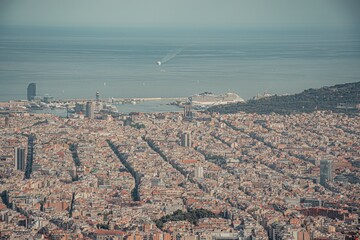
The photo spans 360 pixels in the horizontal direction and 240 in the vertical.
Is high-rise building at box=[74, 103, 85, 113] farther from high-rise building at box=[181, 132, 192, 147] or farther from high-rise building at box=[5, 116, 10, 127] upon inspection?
high-rise building at box=[181, 132, 192, 147]

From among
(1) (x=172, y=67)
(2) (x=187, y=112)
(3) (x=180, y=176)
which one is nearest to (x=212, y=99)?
(2) (x=187, y=112)

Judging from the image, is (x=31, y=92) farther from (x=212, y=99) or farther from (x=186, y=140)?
(x=186, y=140)

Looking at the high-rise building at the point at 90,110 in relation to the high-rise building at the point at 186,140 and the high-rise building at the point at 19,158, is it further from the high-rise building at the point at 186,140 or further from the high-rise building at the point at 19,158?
the high-rise building at the point at 19,158

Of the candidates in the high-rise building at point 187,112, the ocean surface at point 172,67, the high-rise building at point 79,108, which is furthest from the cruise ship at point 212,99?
the high-rise building at point 79,108

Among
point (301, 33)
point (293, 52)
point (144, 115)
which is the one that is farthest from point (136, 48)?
point (144, 115)

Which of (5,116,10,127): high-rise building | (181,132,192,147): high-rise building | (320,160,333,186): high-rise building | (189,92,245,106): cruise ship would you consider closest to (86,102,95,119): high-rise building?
(5,116,10,127): high-rise building
